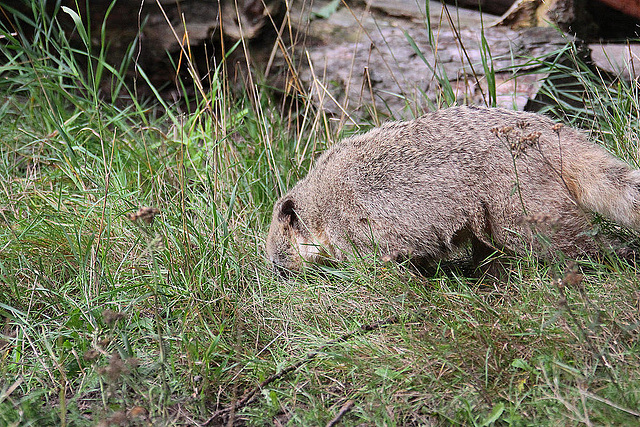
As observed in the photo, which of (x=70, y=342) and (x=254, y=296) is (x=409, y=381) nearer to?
(x=254, y=296)

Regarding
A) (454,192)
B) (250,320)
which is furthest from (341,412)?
(454,192)

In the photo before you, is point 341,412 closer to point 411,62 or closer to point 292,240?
point 292,240

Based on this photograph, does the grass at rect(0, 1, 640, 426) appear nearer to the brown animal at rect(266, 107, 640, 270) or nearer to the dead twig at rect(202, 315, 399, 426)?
the dead twig at rect(202, 315, 399, 426)

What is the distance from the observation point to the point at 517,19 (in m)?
6.07

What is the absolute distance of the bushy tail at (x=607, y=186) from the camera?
11.3 ft

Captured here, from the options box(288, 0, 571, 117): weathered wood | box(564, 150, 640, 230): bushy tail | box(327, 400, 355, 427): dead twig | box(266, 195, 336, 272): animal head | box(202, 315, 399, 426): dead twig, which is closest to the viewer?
box(327, 400, 355, 427): dead twig

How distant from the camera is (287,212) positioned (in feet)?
14.8

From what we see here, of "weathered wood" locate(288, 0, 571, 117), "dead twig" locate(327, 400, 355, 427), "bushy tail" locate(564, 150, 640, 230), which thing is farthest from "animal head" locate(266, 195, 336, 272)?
"bushy tail" locate(564, 150, 640, 230)

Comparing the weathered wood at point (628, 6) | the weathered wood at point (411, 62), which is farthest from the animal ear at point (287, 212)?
the weathered wood at point (628, 6)

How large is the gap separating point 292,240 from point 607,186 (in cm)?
210

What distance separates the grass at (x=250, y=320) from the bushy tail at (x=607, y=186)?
12.1 inches

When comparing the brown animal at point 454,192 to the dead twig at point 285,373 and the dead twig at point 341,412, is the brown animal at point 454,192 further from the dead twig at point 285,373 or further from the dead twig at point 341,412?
the dead twig at point 341,412

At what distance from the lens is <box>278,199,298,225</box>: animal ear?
4.46 metres

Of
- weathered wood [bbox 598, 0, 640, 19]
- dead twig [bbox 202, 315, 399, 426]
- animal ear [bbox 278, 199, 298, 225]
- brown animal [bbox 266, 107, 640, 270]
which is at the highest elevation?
weathered wood [bbox 598, 0, 640, 19]
